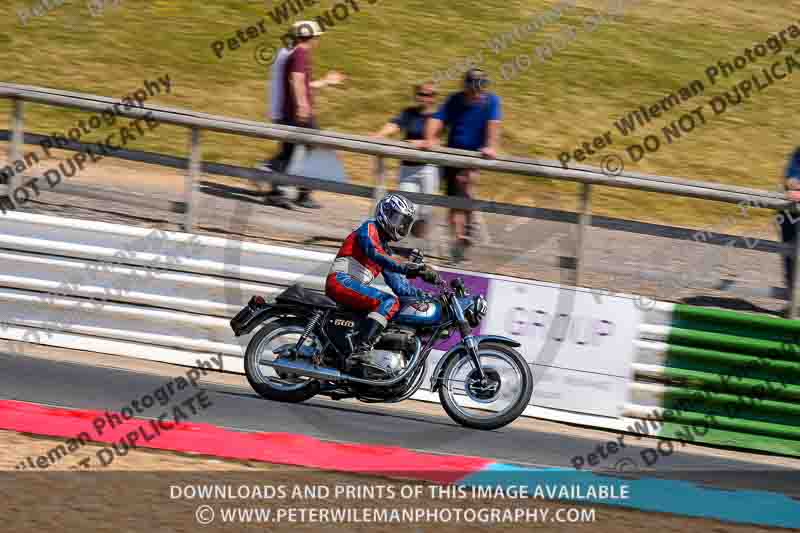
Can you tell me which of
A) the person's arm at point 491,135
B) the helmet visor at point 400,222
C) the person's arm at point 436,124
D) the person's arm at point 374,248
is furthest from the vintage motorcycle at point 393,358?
the person's arm at point 436,124

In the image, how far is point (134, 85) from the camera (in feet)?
56.3

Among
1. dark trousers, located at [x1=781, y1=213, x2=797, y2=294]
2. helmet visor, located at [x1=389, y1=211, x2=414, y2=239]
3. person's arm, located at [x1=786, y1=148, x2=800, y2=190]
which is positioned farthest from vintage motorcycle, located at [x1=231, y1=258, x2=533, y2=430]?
person's arm, located at [x1=786, y1=148, x2=800, y2=190]

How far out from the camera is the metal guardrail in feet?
30.1

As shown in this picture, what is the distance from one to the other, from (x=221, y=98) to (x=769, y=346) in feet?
33.9

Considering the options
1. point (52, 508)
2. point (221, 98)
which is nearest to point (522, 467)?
point (52, 508)

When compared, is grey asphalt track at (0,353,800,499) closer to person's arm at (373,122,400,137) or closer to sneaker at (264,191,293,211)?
sneaker at (264,191,293,211)

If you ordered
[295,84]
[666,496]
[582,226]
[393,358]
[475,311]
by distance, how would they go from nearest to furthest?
1. [666,496]
2. [393,358]
3. [475,311]
4. [582,226]
5. [295,84]

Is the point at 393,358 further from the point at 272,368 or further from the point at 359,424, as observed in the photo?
the point at 272,368

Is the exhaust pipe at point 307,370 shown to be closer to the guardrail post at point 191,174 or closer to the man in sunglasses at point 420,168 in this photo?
the man in sunglasses at point 420,168

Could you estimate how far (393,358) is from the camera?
8258 millimetres

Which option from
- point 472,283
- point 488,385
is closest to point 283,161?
point 472,283

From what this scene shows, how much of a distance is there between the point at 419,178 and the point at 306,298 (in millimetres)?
1765

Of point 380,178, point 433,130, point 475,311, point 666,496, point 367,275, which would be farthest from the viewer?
point 433,130

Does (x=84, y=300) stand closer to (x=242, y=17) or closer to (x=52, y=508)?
(x=52, y=508)
